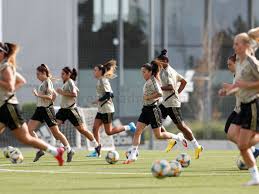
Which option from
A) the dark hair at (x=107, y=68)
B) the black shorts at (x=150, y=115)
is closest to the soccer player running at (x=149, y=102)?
the black shorts at (x=150, y=115)

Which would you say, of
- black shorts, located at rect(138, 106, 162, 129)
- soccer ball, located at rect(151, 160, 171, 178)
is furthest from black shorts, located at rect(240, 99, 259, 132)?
black shorts, located at rect(138, 106, 162, 129)

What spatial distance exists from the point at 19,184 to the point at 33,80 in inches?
844

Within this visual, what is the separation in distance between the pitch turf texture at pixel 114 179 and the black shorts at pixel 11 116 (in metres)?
0.86

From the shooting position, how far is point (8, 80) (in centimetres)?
1458

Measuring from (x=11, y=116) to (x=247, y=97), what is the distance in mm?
3452

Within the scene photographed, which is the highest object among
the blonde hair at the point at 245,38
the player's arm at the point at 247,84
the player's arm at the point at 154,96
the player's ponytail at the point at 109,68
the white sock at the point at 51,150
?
the blonde hair at the point at 245,38

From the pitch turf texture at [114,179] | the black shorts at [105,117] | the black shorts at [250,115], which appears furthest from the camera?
the black shorts at [105,117]

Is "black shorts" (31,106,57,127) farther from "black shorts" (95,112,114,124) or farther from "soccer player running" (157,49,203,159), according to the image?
"soccer player running" (157,49,203,159)

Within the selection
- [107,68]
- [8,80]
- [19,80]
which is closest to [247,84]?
[8,80]

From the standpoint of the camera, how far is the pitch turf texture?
1332cm

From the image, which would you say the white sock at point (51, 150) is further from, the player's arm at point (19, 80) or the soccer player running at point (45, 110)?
the soccer player running at point (45, 110)

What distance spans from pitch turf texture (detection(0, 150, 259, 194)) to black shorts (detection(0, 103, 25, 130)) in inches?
33.7

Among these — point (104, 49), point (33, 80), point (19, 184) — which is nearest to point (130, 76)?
point (104, 49)

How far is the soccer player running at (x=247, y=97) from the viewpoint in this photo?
13711mm
